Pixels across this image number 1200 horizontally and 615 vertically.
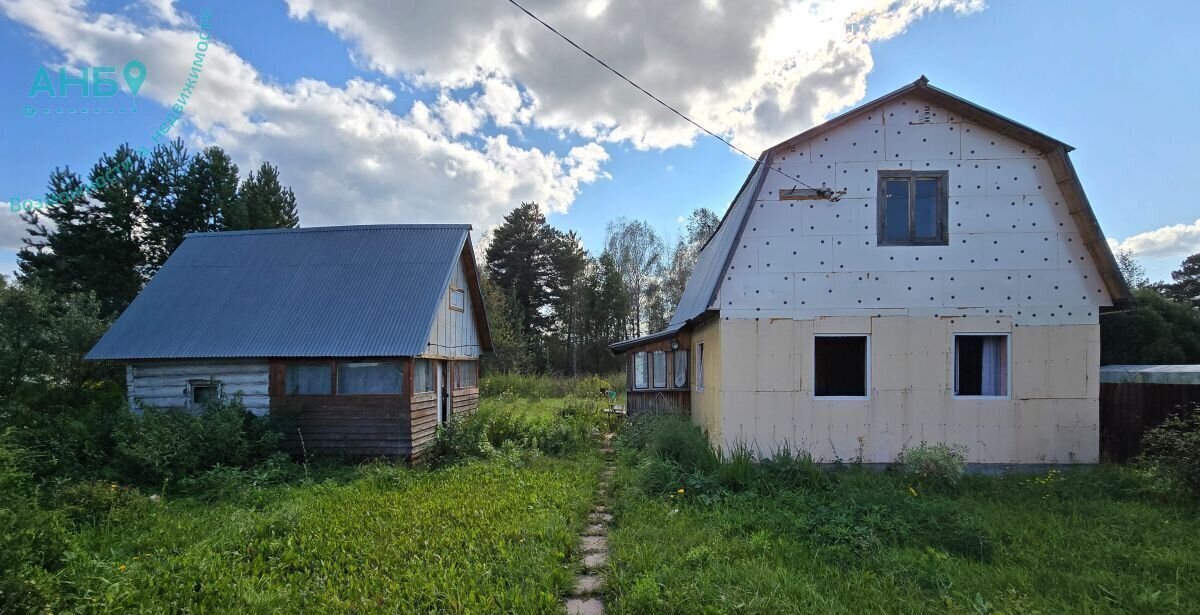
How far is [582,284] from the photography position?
132 feet

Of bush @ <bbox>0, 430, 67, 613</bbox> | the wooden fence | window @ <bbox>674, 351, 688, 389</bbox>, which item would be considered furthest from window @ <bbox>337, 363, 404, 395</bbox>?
the wooden fence

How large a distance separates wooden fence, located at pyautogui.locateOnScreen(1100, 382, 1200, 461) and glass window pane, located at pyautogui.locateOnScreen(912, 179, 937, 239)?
4.44m

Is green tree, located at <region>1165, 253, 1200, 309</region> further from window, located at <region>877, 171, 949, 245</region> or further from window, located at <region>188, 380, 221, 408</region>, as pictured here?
window, located at <region>188, 380, 221, 408</region>

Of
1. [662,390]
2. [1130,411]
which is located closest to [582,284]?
[662,390]

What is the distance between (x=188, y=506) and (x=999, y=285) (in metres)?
13.2

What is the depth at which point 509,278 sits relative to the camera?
39.9m

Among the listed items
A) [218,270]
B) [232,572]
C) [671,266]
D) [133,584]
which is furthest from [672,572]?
[671,266]

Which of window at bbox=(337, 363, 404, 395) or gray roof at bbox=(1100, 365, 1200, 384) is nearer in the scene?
gray roof at bbox=(1100, 365, 1200, 384)

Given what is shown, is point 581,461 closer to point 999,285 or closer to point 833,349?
point 833,349

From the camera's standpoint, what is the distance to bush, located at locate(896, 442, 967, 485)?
315 inches

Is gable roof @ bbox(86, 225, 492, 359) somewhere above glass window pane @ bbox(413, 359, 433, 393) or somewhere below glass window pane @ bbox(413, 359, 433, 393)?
above

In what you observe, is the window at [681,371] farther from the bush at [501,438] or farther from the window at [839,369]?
the window at [839,369]

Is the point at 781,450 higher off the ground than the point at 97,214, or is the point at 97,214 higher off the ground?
the point at 97,214

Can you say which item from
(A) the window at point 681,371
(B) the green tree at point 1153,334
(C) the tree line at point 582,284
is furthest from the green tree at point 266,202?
(B) the green tree at point 1153,334
